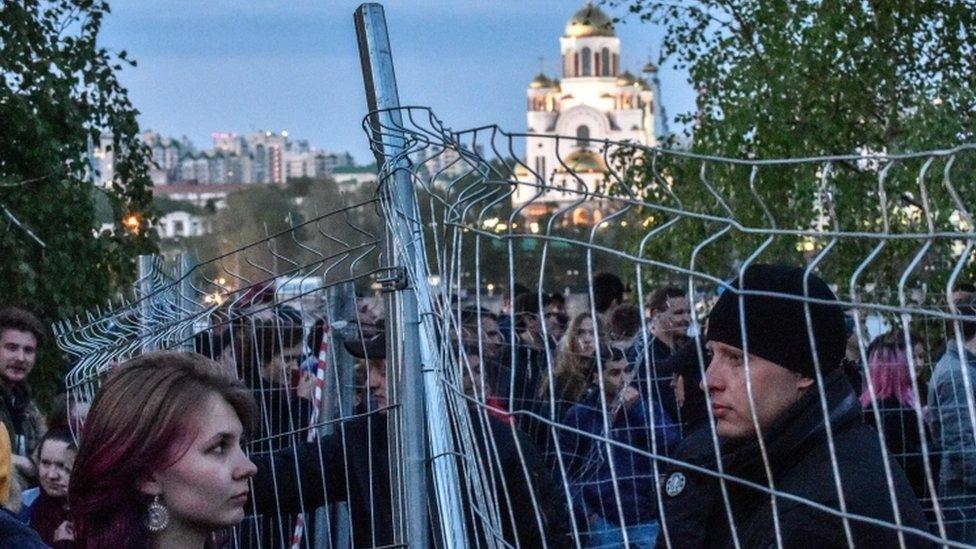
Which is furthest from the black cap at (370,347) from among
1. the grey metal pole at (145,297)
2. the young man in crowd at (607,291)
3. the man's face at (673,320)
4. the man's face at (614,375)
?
the young man in crowd at (607,291)

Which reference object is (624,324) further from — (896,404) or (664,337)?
(896,404)

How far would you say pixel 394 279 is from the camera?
A: 4.01 metres

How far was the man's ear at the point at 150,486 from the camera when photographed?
10.7ft

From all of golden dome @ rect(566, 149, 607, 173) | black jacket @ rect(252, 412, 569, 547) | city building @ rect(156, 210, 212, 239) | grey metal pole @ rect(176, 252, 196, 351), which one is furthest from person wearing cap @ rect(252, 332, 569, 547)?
city building @ rect(156, 210, 212, 239)

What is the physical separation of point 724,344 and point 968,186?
925cm

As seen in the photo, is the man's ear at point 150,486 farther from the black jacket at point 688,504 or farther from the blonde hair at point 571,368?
the blonde hair at point 571,368

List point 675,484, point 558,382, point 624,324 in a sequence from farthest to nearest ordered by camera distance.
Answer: point 624,324, point 558,382, point 675,484

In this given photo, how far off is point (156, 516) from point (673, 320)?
6.22 m

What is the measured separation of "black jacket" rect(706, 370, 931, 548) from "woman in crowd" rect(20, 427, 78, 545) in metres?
3.18

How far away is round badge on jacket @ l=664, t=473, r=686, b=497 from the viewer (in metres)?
3.72

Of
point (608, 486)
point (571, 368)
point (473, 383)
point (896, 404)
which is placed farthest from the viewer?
point (571, 368)

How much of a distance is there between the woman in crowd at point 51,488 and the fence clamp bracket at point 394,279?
7.58 feet

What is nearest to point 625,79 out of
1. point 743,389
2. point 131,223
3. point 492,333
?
point 131,223

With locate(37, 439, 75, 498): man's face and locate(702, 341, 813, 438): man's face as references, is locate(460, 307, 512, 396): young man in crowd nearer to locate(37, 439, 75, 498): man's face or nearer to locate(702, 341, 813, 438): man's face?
locate(702, 341, 813, 438): man's face
